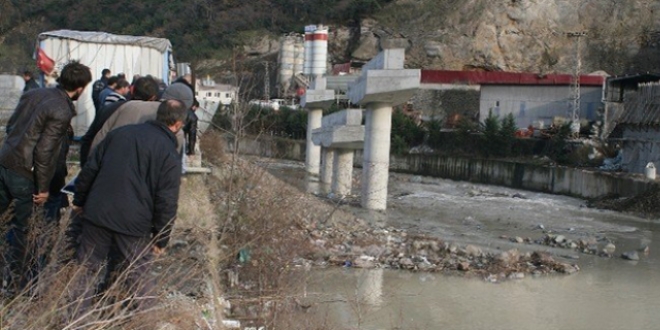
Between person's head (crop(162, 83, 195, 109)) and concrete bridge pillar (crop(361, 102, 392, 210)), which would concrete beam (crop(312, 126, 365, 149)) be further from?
person's head (crop(162, 83, 195, 109))

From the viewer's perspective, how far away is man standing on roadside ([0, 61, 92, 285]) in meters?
4.57

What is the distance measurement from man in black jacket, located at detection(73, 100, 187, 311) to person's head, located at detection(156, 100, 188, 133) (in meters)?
0.09

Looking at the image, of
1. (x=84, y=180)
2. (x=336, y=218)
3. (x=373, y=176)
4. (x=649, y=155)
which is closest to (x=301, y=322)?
(x=84, y=180)

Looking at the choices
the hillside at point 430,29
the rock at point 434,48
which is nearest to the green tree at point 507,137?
the hillside at point 430,29

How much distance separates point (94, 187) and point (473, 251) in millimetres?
9747

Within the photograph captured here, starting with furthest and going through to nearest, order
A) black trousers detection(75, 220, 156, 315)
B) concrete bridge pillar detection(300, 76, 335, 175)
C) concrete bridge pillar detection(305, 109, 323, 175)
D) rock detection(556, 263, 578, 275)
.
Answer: concrete bridge pillar detection(305, 109, 323, 175) < concrete bridge pillar detection(300, 76, 335, 175) < rock detection(556, 263, 578, 275) < black trousers detection(75, 220, 156, 315)

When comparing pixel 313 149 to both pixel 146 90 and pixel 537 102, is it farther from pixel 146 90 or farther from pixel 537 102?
pixel 146 90

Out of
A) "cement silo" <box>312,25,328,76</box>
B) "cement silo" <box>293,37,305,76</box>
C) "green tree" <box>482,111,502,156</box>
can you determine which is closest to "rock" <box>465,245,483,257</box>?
"green tree" <box>482,111,502,156</box>

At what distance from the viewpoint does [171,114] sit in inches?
166

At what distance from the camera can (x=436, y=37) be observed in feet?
186

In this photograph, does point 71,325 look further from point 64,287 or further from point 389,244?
A: point 389,244

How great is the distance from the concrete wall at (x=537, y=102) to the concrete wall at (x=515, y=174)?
6425 millimetres

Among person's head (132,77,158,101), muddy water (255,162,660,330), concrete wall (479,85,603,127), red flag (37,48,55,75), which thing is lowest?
muddy water (255,162,660,330)

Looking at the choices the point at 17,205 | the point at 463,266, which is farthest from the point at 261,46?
the point at 17,205
